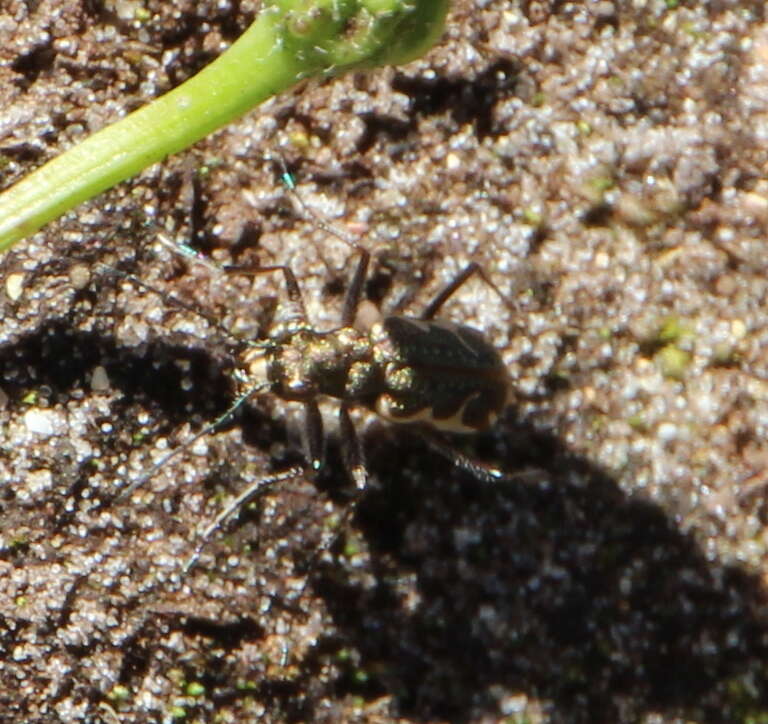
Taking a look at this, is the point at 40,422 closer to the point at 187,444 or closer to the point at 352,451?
the point at 187,444

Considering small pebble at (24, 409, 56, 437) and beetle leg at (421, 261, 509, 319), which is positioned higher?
beetle leg at (421, 261, 509, 319)

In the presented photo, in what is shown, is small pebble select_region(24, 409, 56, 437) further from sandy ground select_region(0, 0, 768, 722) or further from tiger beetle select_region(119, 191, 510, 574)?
tiger beetle select_region(119, 191, 510, 574)

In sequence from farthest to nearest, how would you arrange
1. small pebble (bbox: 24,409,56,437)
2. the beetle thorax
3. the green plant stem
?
the beetle thorax → small pebble (bbox: 24,409,56,437) → the green plant stem

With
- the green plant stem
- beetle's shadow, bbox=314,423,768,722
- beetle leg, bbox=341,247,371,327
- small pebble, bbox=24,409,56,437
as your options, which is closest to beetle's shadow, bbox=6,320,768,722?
beetle's shadow, bbox=314,423,768,722

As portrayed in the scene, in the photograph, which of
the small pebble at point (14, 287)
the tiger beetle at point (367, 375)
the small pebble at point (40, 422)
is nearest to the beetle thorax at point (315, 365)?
the tiger beetle at point (367, 375)

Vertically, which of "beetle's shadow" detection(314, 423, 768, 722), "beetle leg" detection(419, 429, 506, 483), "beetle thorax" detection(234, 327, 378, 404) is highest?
"beetle thorax" detection(234, 327, 378, 404)
